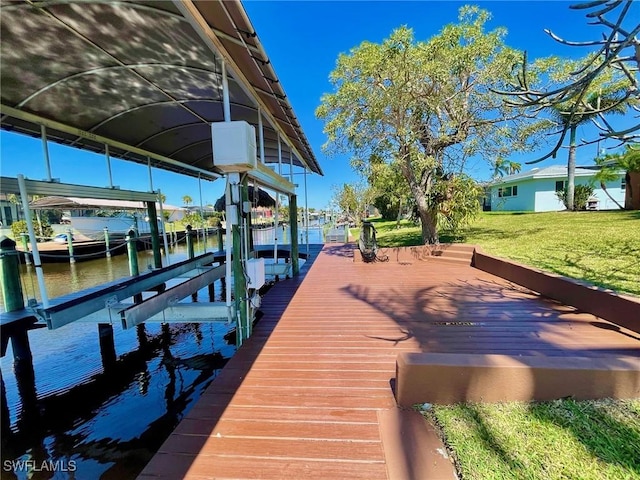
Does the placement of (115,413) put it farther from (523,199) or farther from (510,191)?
(510,191)

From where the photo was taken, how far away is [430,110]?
789 centimetres

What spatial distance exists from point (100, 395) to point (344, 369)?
3.47 m

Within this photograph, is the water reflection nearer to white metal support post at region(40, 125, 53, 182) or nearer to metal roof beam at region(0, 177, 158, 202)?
metal roof beam at region(0, 177, 158, 202)

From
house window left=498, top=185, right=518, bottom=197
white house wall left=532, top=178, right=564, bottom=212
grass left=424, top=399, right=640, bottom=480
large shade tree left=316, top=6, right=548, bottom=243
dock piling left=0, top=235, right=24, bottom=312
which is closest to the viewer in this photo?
grass left=424, top=399, right=640, bottom=480

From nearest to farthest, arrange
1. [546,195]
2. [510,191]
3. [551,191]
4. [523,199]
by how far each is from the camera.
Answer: [551,191] < [546,195] < [523,199] < [510,191]

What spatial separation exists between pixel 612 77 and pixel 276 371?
A: 26.0 ft

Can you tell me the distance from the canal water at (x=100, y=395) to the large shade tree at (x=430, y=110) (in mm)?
6296

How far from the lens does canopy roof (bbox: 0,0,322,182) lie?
104 inches

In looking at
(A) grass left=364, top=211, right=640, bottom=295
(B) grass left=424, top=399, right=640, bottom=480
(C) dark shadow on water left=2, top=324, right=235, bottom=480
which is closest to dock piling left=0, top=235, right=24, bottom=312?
(C) dark shadow on water left=2, top=324, right=235, bottom=480

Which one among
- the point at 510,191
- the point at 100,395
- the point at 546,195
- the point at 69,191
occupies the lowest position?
the point at 100,395

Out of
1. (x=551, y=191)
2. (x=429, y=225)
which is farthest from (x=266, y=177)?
(x=551, y=191)

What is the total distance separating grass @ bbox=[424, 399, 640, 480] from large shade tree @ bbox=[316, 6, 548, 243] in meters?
6.52

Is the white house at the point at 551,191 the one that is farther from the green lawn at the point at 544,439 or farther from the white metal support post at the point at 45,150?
the white metal support post at the point at 45,150

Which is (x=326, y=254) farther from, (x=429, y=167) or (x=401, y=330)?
(x=401, y=330)
